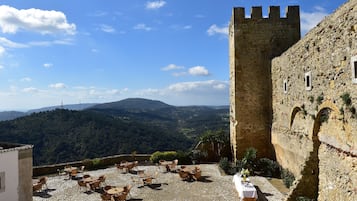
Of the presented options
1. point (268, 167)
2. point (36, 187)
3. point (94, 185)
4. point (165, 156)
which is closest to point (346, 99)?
point (268, 167)

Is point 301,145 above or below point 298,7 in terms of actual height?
below

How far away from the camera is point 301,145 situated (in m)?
13.1

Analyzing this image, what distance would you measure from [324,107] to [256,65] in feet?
25.8

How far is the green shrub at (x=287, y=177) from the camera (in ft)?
46.3

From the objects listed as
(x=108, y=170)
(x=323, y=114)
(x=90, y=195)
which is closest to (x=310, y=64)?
(x=323, y=114)

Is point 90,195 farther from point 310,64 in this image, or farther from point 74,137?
point 74,137

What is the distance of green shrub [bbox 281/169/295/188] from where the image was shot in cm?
1412

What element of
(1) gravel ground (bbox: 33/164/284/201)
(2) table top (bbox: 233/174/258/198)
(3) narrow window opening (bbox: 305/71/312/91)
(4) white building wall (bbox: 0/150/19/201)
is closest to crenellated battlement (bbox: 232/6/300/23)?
(3) narrow window opening (bbox: 305/71/312/91)

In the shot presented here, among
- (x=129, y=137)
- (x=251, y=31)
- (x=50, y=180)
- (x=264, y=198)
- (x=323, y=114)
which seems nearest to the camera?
(x=323, y=114)

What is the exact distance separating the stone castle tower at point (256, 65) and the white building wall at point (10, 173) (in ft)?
35.8

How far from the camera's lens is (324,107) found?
1041 cm

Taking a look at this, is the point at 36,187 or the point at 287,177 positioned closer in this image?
the point at 36,187

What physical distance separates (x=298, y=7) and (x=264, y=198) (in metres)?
10.7

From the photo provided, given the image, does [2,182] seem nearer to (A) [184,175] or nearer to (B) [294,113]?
(A) [184,175]
